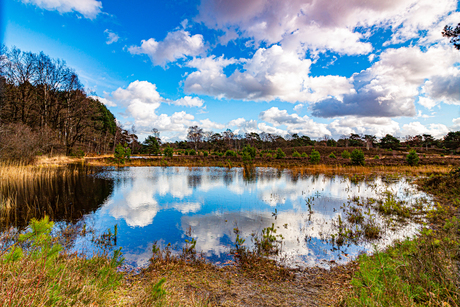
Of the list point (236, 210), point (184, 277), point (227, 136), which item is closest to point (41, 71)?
point (236, 210)

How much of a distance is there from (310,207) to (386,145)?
253ft

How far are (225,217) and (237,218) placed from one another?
1.85ft

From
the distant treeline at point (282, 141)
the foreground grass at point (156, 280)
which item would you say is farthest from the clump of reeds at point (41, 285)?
the distant treeline at point (282, 141)

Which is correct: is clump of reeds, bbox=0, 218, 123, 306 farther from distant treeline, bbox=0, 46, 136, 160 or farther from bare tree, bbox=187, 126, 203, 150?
bare tree, bbox=187, 126, 203, 150

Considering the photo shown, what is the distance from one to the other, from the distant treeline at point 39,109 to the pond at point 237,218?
35.8 feet

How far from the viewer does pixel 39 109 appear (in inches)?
1243

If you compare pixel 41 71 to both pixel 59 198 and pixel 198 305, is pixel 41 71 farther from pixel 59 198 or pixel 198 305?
pixel 198 305

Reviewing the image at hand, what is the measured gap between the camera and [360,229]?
25.9ft

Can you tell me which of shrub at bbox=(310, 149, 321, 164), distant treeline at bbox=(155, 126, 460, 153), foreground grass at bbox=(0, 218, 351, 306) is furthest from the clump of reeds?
distant treeline at bbox=(155, 126, 460, 153)

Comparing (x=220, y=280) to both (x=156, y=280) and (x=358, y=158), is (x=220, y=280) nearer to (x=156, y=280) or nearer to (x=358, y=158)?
(x=156, y=280)

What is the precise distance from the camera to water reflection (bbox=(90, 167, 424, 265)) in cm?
652

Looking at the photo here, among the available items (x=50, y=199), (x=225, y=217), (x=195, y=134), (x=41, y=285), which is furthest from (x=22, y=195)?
(x=195, y=134)

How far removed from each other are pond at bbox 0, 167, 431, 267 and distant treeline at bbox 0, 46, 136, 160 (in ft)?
35.8

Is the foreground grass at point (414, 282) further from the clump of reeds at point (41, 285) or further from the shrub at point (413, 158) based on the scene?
the shrub at point (413, 158)
